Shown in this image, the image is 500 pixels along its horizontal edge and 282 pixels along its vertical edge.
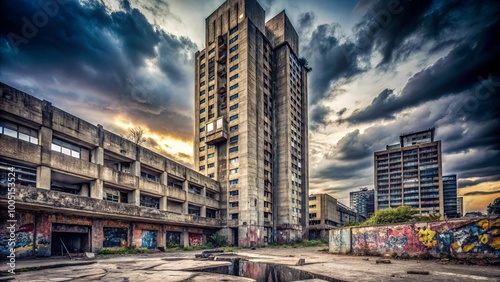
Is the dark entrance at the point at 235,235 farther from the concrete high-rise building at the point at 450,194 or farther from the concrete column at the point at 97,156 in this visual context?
the concrete high-rise building at the point at 450,194

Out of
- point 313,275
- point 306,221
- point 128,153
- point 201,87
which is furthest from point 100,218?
point 306,221

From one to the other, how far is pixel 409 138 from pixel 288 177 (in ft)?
228

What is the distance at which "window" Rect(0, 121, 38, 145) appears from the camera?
15805 millimetres

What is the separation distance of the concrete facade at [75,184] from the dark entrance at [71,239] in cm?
7

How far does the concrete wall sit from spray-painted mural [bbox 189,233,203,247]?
66.3ft

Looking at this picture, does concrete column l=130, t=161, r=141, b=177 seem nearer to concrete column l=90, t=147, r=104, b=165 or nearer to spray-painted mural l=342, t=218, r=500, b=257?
concrete column l=90, t=147, r=104, b=165

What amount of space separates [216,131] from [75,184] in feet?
78.6

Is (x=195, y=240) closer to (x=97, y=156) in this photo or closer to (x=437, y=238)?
(x=97, y=156)

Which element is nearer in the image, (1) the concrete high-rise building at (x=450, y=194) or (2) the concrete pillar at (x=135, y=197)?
(2) the concrete pillar at (x=135, y=197)

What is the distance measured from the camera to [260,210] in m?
41.2

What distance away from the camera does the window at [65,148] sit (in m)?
18.7

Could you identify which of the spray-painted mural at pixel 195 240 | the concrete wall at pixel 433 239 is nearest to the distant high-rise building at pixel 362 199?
the spray-painted mural at pixel 195 240

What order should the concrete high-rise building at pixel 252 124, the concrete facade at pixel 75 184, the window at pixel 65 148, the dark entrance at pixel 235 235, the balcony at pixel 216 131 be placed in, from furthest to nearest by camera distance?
the balcony at pixel 216 131, the concrete high-rise building at pixel 252 124, the dark entrance at pixel 235 235, the window at pixel 65 148, the concrete facade at pixel 75 184

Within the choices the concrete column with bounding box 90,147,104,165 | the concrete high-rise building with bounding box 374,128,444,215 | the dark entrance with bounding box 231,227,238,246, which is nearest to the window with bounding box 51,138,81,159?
the concrete column with bounding box 90,147,104,165
